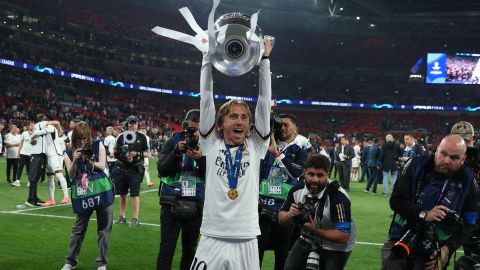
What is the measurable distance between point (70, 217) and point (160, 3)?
142ft

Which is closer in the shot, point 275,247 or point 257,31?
point 257,31

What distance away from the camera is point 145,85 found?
48406 millimetres

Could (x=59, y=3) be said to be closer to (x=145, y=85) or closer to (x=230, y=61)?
(x=145, y=85)

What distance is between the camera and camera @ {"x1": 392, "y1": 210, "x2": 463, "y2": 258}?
12.4 ft

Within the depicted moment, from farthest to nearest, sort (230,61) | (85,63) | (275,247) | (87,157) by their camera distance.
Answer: (85,63), (87,157), (275,247), (230,61)

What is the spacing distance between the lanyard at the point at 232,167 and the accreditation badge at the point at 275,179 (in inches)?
76.9

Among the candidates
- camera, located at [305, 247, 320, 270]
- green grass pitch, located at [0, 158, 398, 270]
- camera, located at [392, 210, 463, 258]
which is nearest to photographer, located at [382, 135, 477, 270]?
camera, located at [392, 210, 463, 258]

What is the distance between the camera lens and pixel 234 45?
11.1ft

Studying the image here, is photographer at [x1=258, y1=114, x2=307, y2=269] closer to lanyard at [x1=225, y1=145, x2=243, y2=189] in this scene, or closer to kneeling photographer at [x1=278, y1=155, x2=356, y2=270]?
kneeling photographer at [x1=278, y1=155, x2=356, y2=270]

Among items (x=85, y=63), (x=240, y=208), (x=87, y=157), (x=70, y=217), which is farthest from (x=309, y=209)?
(x=85, y=63)

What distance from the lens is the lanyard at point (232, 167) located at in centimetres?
363

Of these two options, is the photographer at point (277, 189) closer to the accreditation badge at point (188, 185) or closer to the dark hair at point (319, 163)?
the accreditation badge at point (188, 185)

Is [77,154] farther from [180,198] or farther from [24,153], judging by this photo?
[24,153]

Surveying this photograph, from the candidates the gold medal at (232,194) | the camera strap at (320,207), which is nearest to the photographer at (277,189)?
the camera strap at (320,207)
